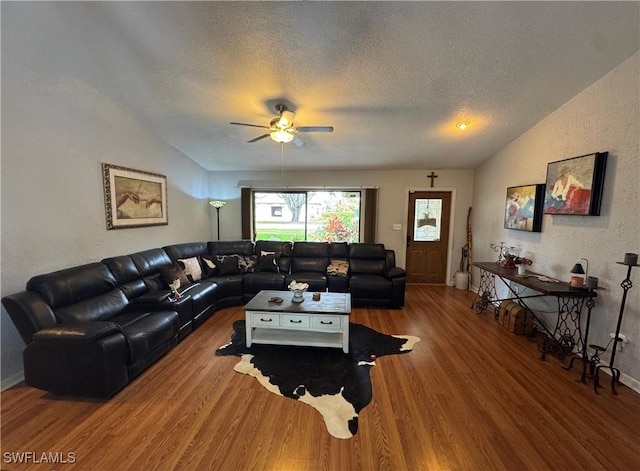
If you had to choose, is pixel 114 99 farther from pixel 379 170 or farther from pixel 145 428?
pixel 379 170

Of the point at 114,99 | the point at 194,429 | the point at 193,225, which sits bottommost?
the point at 194,429

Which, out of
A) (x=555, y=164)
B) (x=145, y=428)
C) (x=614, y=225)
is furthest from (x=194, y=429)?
(x=555, y=164)

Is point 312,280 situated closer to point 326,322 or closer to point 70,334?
point 326,322

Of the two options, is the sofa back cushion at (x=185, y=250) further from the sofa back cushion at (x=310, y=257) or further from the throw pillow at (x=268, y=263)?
the sofa back cushion at (x=310, y=257)

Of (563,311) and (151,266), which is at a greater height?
(151,266)

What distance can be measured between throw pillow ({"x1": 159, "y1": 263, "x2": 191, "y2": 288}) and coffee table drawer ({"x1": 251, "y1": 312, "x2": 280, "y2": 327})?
1340 mm

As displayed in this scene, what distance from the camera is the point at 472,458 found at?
1633 mm

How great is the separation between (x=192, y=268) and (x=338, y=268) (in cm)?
236

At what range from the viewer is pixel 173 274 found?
356 cm

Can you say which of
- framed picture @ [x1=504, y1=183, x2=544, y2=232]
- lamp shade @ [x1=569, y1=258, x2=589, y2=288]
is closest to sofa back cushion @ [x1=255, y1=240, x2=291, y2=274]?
framed picture @ [x1=504, y1=183, x2=544, y2=232]

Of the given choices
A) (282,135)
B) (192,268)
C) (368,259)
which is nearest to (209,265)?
(192,268)

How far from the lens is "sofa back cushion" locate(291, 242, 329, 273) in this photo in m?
4.83

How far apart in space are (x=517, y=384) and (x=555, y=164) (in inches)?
101

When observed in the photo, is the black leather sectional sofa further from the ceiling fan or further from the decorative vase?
the ceiling fan
